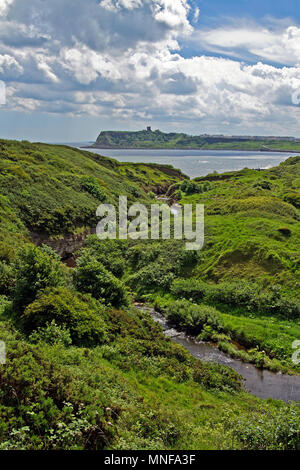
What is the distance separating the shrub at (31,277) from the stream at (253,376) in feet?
40.6

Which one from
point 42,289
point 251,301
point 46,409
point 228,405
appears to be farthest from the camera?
point 251,301

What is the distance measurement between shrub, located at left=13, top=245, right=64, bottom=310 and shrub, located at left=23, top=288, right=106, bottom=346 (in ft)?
2.82

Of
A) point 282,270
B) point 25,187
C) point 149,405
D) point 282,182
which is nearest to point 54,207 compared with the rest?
point 25,187

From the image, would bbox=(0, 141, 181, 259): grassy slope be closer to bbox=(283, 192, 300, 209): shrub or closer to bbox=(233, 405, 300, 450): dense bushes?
bbox=(233, 405, 300, 450): dense bushes

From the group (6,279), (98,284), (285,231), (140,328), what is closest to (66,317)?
(6,279)

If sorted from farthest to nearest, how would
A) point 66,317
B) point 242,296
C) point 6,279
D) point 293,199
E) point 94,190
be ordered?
1. point 94,190
2. point 293,199
3. point 242,296
4. point 6,279
5. point 66,317

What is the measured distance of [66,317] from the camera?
17.9 m

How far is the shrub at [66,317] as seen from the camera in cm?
1712

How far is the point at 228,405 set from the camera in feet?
53.2

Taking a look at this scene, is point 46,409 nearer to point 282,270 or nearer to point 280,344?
point 280,344

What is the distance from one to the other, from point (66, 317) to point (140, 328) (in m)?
7.42

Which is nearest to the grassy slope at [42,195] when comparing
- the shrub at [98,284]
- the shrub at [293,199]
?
the shrub at [98,284]

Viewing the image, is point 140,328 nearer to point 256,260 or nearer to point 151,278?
point 151,278

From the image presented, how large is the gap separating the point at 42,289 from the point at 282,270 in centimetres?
2472
